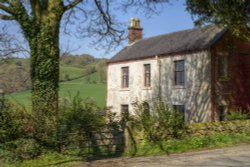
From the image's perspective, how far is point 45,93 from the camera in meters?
13.1

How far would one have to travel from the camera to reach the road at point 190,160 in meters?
11.3

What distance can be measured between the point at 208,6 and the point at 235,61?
28.3 ft

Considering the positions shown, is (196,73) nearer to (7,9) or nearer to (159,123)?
(159,123)

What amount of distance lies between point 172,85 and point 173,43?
11.9ft

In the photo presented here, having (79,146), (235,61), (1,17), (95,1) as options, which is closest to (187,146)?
(79,146)

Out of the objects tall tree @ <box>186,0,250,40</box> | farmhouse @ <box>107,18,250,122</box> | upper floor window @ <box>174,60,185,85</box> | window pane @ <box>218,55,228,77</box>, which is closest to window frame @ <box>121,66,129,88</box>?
farmhouse @ <box>107,18,250,122</box>

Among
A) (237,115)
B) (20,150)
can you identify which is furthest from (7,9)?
(237,115)

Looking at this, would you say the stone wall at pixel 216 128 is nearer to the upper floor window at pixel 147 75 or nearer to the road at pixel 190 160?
the road at pixel 190 160

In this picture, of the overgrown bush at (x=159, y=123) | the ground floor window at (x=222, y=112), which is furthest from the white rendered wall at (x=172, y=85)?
the overgrown bush at (x=159, y=123)

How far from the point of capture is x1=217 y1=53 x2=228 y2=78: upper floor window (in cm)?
2502

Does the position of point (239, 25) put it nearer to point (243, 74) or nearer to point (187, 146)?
point (187, 146)

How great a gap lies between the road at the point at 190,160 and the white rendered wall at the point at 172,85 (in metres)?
8.47

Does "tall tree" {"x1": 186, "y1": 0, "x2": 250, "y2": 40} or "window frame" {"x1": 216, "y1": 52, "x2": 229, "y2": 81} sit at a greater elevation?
"tall tree" {"x1": 186, "y1": 0, "x2": 250, "y2": 40}

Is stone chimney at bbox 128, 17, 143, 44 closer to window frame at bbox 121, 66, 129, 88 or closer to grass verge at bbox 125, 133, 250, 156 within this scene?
window frame at bbox 121, 66, 129, 88
